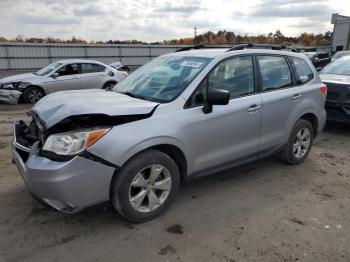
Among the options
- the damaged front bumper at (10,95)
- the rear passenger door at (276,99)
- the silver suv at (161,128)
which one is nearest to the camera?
the silver suv at (161,128)

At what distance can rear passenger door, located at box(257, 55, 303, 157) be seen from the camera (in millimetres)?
4672

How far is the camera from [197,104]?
3.93 metres

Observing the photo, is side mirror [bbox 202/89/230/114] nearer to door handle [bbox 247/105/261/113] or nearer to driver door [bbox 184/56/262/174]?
driver door [bbox 184/56/262/174]

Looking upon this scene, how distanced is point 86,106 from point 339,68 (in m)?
7.05

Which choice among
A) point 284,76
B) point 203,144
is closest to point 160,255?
point 203,144

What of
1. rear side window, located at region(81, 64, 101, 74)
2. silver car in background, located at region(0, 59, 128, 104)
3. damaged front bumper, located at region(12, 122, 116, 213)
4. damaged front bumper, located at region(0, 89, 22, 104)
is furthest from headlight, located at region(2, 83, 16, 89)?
damaged front bumper, located at region(12, 122, 116, 213)

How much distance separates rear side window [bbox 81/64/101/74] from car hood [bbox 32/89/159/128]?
880cm

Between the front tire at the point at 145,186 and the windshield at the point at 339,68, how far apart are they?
244 inches

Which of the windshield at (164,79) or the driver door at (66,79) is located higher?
the windshield at (164,79)

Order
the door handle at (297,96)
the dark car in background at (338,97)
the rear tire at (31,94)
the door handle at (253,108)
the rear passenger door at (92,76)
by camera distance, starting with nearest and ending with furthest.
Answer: the door handle at (253,108) < the door handle at (297,96) < the dark car in background at (338,97) < the rear tire at (31,94) < the rear passenger door at (92,76)

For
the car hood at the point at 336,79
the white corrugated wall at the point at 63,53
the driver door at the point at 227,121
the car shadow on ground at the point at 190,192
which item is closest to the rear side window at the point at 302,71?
the driver door at the point at 227,121

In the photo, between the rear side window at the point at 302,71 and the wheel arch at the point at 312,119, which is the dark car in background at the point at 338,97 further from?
the rear side window at the point at 302,71

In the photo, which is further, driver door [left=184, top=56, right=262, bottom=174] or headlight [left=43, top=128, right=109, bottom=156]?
driver door [left=184, top=56, right=262, bottom=174]

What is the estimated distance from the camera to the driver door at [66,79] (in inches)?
465
